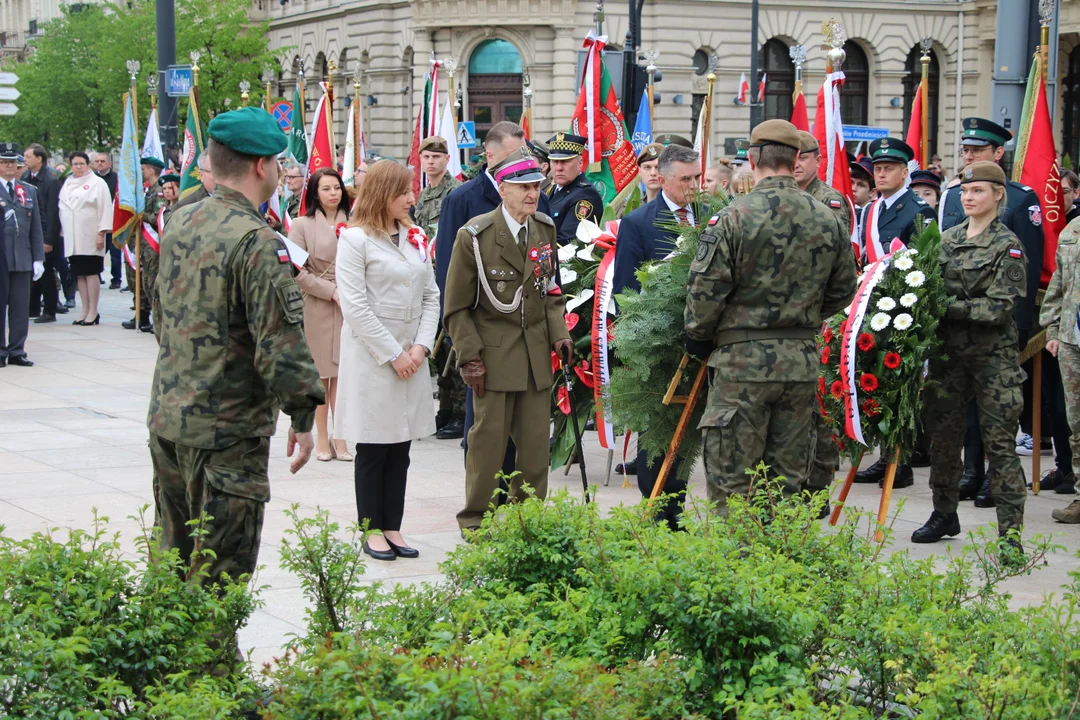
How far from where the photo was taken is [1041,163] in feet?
32.7

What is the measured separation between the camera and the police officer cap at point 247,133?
452cm

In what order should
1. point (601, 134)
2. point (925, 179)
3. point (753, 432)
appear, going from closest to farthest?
point (753, 432) < point (925, 179) < point (601, 134)

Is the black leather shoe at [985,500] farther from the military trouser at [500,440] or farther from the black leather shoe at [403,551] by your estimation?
the black leather shoe at [403,551]

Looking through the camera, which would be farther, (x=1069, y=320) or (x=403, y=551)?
(x=1069, y=320)

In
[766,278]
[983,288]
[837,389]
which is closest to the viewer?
[766,278]

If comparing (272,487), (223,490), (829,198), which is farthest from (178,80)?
(223,490)

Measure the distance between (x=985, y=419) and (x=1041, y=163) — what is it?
10.7 ft

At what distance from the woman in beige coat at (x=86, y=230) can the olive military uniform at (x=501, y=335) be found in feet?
39.3

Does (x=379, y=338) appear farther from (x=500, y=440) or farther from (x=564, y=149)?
(x=564, y=149)

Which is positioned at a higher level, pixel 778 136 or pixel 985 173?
pixel 778 136

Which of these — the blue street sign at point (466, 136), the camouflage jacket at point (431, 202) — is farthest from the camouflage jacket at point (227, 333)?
the blue street sign at point (466, 136)

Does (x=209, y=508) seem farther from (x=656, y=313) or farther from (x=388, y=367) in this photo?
(x=656, y=313)

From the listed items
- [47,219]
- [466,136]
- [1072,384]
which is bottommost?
[1072,384]

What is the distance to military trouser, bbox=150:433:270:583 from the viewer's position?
4.52 meters
